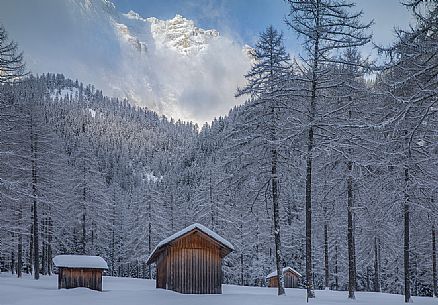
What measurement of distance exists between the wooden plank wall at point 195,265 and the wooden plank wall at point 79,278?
6219mm

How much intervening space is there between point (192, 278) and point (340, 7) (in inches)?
704

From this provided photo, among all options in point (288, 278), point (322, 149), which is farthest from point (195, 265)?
point (288, 278)

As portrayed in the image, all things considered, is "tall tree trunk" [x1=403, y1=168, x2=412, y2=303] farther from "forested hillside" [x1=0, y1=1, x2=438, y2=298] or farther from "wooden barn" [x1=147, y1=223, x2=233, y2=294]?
"wooden barn" [x1=147, y1=223, x2=233, y2=294]

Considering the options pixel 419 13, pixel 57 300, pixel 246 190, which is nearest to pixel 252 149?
pixel 246 190

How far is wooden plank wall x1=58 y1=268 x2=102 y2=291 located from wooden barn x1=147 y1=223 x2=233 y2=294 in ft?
20.1

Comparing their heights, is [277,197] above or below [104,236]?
above

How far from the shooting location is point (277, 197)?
1044 inches

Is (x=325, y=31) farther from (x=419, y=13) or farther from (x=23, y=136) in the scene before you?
(x=23, y=136)

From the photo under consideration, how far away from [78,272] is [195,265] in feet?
29.0

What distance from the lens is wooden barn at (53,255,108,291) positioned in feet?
103

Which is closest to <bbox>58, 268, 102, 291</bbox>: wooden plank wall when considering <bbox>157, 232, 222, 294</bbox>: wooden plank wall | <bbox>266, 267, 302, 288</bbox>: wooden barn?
<bbox>157, 232, 222, 294</bbox>: wooden plank wall

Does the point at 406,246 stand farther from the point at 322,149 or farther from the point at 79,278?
the point at 79,278

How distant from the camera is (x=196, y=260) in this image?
2919cm

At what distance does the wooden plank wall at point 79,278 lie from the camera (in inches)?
1242
